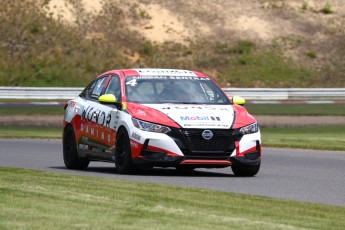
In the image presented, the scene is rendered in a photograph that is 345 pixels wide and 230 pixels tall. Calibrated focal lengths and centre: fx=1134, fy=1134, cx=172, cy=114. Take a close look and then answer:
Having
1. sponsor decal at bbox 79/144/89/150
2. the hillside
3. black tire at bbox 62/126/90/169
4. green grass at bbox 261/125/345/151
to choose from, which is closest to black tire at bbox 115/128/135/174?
sponsor decal at bbox 79/144/89/150

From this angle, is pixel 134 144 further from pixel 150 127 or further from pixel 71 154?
pixel 71 154

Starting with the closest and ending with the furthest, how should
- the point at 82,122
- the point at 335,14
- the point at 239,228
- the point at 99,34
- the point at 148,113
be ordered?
the point at 239,228 < the point at 148,113 < the point at 82,122 < the point at 99,34 < the point at 335,14

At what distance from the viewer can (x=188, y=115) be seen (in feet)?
47.8

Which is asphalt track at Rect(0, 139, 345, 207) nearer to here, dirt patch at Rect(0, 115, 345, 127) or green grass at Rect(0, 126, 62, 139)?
green grass at Rect(0, 126, 62, 139)

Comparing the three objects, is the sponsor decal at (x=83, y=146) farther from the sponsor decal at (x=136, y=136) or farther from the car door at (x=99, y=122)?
the sponsor decal at (x=136, y=136)

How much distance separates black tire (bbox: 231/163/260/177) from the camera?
1500 cm

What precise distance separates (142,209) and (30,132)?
2123cm

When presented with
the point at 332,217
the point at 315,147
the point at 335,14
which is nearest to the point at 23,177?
the point at 332,217

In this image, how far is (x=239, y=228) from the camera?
843 cm

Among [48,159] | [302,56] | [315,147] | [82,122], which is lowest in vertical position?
[302,56]

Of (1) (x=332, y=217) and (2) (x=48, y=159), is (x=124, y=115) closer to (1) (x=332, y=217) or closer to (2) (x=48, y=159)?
(2) (x=48, y=159)

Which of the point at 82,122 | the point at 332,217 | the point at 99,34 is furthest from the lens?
the point at 99,34

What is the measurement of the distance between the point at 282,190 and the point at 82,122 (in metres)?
4.42

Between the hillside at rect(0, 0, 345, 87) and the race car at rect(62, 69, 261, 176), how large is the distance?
41740 millimetres
